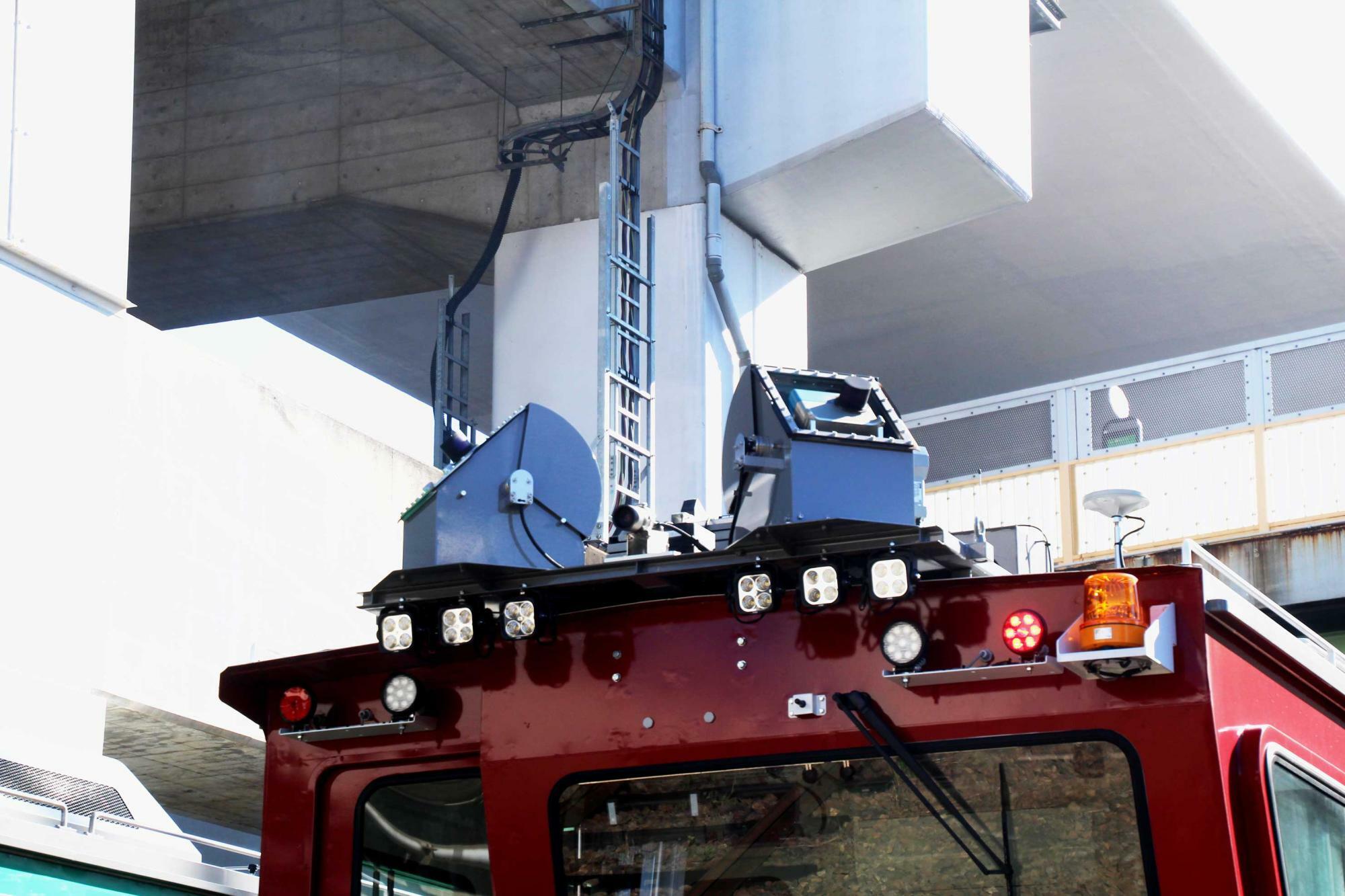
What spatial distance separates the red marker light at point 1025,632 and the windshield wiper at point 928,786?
300 mm

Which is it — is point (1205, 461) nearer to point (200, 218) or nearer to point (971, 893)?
point (200, 218)

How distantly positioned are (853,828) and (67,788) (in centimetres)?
283

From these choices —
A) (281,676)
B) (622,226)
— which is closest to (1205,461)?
(622,226)

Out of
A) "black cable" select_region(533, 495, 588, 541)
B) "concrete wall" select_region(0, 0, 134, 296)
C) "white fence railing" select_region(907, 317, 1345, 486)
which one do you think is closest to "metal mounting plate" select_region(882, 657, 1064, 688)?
"black cable" select_region(533, 495, 588, 541)

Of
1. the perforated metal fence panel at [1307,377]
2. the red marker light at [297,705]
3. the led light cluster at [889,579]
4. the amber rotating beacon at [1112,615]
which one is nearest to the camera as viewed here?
the amber rotating beacon at [1112,615]

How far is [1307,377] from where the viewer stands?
43.7 ft

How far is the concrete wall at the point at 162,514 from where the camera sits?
8.65 metres

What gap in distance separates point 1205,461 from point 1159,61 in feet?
20.3

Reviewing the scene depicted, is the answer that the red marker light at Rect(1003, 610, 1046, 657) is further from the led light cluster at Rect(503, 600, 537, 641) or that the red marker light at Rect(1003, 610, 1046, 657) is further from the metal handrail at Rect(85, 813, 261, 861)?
the metal handrail at Rect(85, 813, 261, 861)

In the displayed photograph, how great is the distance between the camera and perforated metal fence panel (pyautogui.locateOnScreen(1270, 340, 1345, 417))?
13070 millimetres

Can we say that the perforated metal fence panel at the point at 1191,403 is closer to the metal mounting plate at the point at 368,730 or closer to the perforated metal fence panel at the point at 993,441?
the perforated metal fence panel at the point at 993,441

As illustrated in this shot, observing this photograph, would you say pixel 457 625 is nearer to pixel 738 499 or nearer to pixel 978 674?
pixel 738 499

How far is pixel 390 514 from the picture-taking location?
12594 mm

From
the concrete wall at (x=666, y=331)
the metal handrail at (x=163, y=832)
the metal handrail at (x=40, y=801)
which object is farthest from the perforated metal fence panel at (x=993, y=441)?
the metal handrail at (x=40, y=801)
